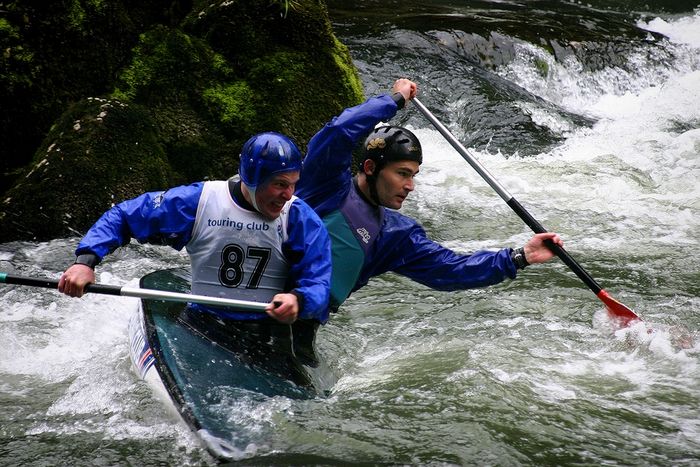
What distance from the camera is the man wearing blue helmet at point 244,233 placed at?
376cm

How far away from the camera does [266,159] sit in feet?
12.1

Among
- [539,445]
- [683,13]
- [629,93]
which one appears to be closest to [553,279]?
[539,445]

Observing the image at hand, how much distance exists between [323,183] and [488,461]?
1.67m

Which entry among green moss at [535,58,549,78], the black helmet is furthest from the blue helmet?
green moss at [535,58,549,78]

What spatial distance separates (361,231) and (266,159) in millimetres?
870

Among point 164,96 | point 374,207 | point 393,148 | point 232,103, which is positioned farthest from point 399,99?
point 164,96

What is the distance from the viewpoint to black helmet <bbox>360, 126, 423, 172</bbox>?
4.28 meters

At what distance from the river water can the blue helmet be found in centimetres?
103

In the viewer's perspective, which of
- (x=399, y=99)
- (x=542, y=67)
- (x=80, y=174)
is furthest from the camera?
(x=542, y=67)

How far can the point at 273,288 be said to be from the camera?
158 inches

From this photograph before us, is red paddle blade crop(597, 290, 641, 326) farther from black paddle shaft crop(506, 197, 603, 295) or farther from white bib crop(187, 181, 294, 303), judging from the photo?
white bib crop(187, 181, 294, 303)

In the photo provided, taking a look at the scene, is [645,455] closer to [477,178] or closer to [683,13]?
[477,178]

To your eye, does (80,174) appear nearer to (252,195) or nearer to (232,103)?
(232,103)

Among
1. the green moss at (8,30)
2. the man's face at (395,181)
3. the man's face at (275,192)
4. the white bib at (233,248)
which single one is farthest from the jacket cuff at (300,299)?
the green moss at (8,30)
